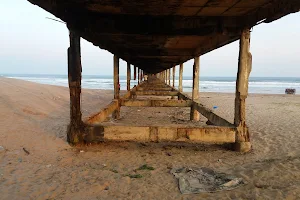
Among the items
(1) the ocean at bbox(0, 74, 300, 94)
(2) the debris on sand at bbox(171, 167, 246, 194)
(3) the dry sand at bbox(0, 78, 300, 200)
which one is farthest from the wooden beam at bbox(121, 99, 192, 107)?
(1) the ocean at bbox(0, 74, 300, 94)

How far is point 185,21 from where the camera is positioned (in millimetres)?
4410

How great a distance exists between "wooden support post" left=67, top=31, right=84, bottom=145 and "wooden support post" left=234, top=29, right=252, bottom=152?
9.94 feet

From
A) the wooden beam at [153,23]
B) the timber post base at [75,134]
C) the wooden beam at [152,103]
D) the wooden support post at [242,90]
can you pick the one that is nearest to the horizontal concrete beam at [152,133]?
the timber post base at [75,134]

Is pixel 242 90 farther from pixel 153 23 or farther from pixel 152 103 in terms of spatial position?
pixel 152 103

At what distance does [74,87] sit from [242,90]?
3.29 metres

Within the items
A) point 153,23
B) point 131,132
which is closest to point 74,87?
point 131,132

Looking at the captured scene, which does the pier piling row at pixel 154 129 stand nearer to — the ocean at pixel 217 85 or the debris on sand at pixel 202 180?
the debris on sand at pixel 202 180

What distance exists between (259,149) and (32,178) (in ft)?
14.3

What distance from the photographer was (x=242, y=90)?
5023 mm

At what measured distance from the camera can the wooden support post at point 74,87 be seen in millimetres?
4676

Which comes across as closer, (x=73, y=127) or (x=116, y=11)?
(x=116, y=11)

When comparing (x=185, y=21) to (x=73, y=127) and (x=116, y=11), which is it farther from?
(x=73, y=127)

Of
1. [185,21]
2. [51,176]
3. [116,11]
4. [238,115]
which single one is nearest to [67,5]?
[116,11]

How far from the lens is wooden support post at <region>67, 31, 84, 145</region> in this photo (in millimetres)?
4676
